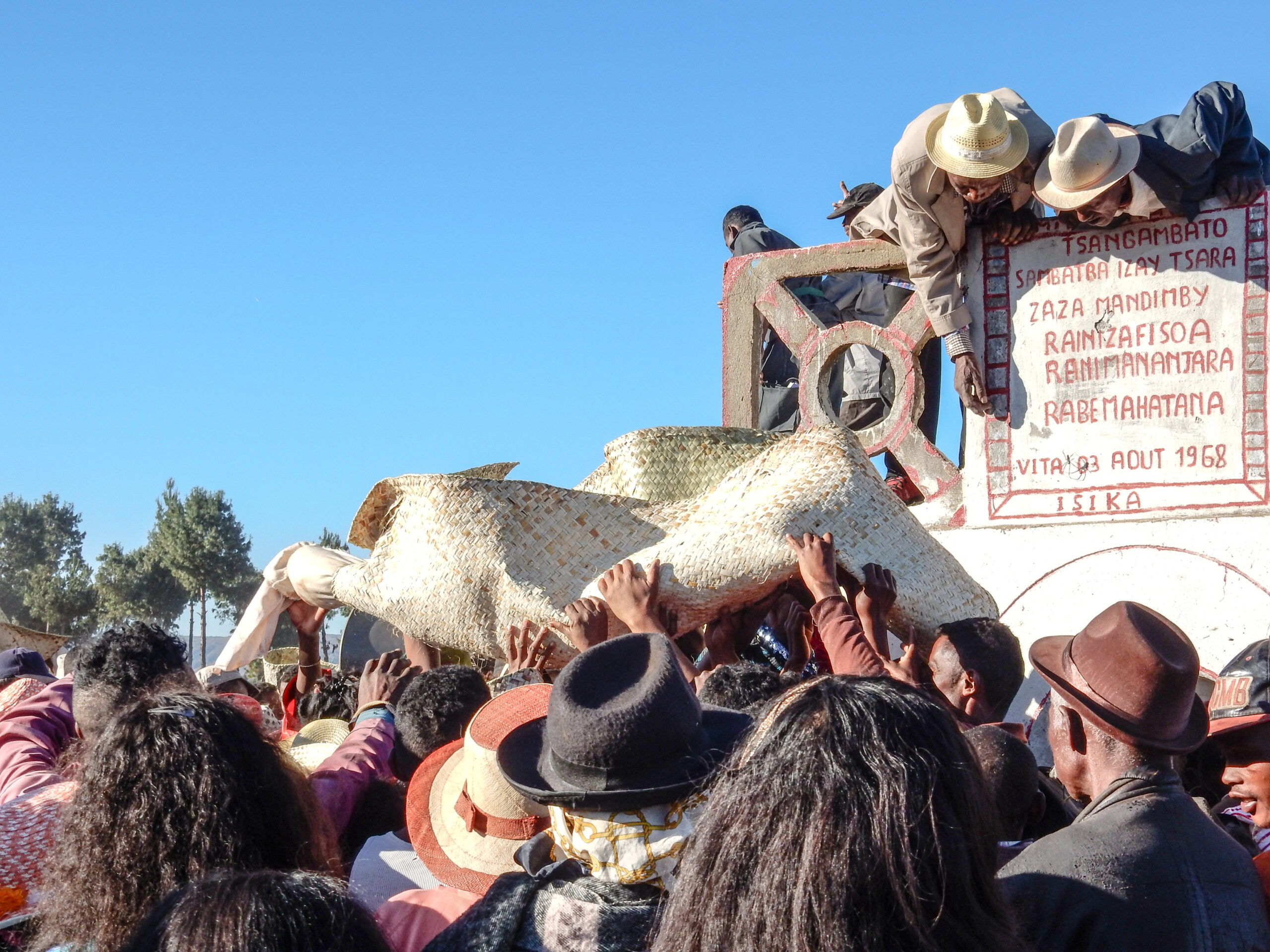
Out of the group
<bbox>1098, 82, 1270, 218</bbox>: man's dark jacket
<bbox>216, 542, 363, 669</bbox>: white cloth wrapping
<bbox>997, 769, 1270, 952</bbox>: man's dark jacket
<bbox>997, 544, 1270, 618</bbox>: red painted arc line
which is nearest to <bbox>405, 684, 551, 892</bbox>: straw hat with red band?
<bbox>997, 769, 1270, 952</bbox>: man's dark jacket

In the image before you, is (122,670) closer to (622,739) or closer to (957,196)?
(622,739)

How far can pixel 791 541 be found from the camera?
3.50 meters

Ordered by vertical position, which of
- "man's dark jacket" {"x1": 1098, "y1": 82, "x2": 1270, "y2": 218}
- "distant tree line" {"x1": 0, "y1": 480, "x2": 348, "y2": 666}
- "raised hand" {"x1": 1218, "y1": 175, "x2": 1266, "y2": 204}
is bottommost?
"distant tree line" {"x1": 0, "y1": 480, "x2": 348, "y2": 666}

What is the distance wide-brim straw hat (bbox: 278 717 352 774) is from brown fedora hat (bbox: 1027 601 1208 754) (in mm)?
2354

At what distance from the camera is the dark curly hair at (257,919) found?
1.31m

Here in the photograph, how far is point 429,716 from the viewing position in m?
3.22

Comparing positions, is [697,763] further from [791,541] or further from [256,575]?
[256,575]

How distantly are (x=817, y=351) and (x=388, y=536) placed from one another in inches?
106

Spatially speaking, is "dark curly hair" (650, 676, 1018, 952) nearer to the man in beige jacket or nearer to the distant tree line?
the man in beige jacket

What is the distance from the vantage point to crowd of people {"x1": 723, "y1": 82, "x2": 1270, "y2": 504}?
196 inches

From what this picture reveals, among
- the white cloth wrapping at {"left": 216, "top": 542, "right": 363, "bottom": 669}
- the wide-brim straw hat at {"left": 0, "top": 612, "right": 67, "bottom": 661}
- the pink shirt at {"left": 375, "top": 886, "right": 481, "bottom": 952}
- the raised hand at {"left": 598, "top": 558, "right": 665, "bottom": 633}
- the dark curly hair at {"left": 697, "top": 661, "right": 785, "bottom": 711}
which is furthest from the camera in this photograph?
the wide-brim straw hat at {"left": 0, "top": 612, "right": 67, "bottom": 661}

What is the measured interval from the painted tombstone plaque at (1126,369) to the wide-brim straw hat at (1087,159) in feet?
1.32

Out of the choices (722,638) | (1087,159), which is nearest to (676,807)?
(722,638)

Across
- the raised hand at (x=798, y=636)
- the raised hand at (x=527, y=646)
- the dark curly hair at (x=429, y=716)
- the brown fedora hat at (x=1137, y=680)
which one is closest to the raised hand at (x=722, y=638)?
the raised hand at (x=798, y=636)
